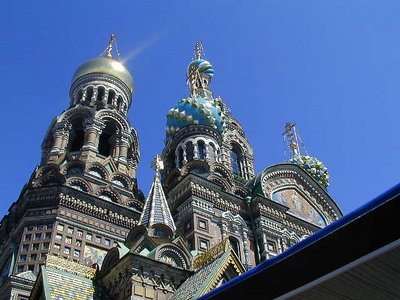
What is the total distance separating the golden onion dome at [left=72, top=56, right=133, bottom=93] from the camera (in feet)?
90.1

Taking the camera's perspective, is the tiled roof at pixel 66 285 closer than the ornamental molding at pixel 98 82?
Yes

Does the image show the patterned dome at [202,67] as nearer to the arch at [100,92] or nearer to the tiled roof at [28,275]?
the arch at [100,92]

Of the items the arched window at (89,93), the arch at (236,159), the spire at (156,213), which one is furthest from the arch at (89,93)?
the spire at (156,213)

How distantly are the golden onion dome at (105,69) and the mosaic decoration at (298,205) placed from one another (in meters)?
10.9

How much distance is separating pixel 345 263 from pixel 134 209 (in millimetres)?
17049

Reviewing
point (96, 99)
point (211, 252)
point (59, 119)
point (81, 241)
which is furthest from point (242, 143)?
point (211, 252)

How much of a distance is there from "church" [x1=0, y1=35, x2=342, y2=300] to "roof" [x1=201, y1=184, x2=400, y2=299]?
615cm

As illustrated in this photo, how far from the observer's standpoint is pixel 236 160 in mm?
28688

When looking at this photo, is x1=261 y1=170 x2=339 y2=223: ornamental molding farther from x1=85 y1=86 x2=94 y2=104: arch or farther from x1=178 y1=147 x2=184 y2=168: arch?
x1=85 y1=86 x2=94 y2=104: arch

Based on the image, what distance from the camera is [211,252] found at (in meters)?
12.9

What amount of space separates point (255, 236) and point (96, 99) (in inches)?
461

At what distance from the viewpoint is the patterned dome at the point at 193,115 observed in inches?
915

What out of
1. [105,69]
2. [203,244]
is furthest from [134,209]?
[105,69]

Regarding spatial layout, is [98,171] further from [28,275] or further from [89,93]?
[28,275]
